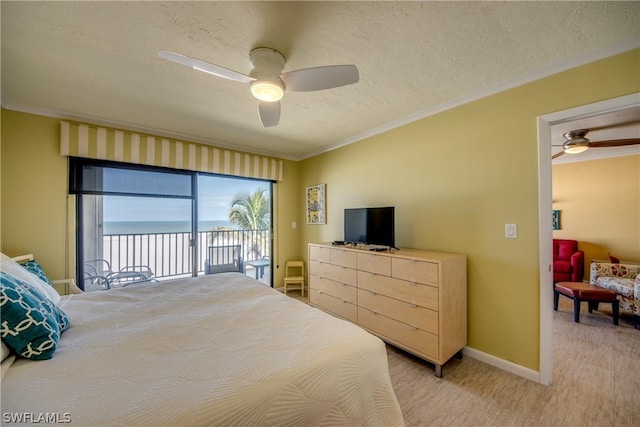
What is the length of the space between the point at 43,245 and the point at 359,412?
3.45 m

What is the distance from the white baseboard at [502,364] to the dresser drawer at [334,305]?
1111 mm

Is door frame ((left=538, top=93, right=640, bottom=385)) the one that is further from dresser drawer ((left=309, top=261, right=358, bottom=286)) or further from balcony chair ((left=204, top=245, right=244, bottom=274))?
balcony chair ((left=204, top=245, right=244, bottom=274))

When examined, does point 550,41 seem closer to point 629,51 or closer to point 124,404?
point 629,51

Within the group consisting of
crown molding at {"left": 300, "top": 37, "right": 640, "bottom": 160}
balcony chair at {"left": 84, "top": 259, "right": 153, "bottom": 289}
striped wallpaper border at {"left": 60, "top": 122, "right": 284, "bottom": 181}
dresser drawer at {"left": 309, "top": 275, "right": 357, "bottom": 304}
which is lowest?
dresser drawer at {"left": 309, "top": 275, "right": 357, "bottom": 304}

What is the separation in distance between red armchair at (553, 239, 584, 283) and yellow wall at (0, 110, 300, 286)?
279 inches

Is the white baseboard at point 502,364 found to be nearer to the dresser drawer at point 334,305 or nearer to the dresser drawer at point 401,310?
the dresser drawer at point 401,310

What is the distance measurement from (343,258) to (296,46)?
210 centimetres

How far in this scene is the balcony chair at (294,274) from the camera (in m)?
4.16

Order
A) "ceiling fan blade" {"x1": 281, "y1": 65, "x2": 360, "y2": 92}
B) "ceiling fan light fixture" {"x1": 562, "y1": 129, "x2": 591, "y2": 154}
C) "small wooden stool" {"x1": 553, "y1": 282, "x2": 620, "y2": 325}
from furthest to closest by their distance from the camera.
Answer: "ceiling fan light fixture" {"x1": 562, "y1": 129, "x2": 591, "y2": 154} < "small wooden stool" {"x1": 553, "y1": 282, "x2": 620, "y2": 325} < "ceiling fan blade" {"x1": 281, "y1": 65, "x2": 360, "y2": 92}

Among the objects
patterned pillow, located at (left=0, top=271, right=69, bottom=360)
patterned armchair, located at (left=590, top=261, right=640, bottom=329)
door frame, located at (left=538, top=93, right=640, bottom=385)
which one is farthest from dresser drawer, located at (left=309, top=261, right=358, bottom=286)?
patterned armchair, located at (left=590, top=261, right=640, bottom=329)

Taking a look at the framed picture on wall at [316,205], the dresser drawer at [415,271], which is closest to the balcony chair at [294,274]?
the framed picture on wall at [316,205]

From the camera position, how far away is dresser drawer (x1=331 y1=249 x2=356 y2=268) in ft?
8.96

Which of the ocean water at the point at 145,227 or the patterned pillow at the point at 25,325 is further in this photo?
the ocean water at the point at 145,227

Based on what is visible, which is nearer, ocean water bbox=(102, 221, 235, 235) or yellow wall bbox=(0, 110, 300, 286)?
yellow wall bbox=(0, 110, 300, 286)
